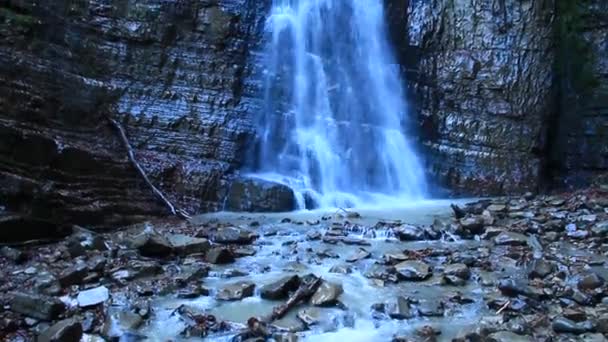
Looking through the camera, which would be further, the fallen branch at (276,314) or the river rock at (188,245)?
the river rock at (188,245)

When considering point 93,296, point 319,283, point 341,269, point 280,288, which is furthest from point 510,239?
point 93,296

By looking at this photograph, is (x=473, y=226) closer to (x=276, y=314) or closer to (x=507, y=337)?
(x=507, y=337)

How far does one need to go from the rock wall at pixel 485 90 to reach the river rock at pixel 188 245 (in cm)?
Result: 723

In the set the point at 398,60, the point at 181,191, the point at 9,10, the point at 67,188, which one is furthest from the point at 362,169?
the point at 9,10

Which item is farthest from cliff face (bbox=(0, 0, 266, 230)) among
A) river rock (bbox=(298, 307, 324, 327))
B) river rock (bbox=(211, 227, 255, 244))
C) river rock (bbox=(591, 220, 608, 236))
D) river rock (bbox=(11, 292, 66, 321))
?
river rock (bbox=(591, 220, 608, 236))

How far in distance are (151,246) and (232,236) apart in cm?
149

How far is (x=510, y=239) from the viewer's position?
7.88 metres

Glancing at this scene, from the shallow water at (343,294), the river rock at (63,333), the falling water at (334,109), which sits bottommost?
the shallow water at (343,294)

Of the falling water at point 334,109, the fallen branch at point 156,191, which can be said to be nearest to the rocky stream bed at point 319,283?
the fallen branch at point 156,191

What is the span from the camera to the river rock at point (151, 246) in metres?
6.82

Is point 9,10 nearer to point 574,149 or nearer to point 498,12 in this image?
point 498,12

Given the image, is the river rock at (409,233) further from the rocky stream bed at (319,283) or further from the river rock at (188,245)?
the river rock at (188,245)

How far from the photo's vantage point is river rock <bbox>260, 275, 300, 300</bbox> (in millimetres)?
5574

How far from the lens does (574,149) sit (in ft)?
42.1
